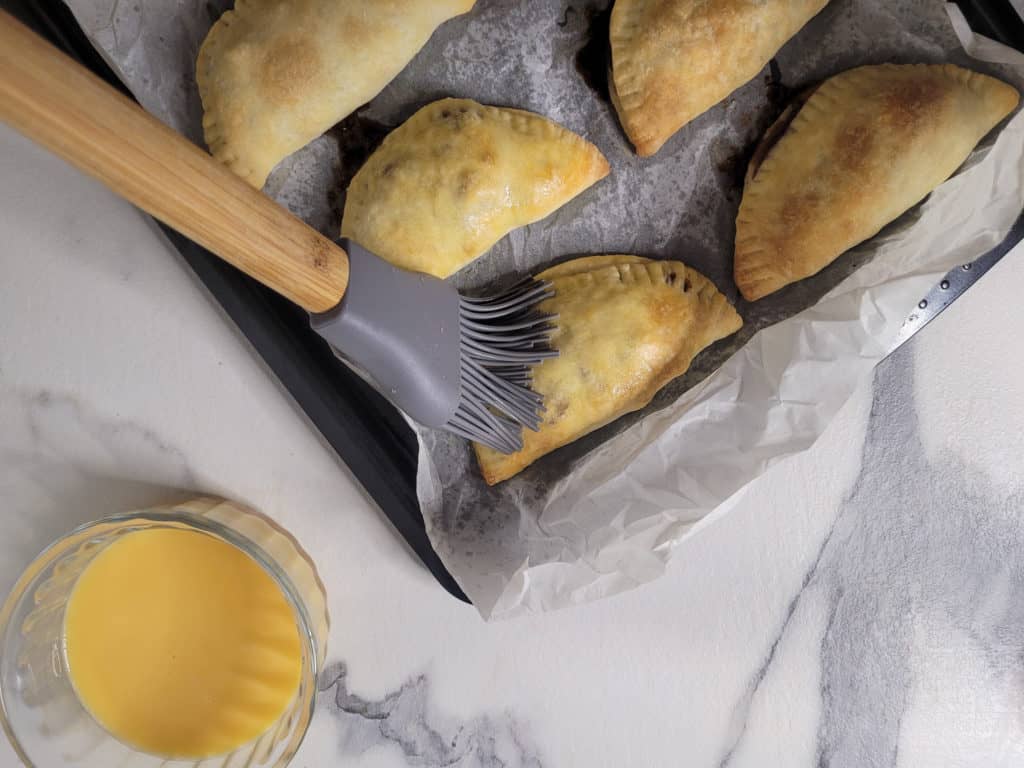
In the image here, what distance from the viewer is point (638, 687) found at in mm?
1226

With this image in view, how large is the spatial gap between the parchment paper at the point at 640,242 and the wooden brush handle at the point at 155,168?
1.17ft

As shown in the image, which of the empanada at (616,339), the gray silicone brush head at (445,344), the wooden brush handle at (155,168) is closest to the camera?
the wooden brush handle at (155,168)

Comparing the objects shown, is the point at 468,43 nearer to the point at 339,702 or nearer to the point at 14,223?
the point at 14,223

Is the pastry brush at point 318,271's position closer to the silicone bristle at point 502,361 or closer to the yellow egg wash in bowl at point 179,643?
the silicone bristle at point 502,361

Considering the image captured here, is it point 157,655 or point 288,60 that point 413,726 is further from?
point 288,60

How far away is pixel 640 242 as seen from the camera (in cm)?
121

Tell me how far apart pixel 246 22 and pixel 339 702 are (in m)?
0.91

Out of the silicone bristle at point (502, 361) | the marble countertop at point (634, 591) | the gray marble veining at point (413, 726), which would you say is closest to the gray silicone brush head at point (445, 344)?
the silicone bristle at point (502, 361)

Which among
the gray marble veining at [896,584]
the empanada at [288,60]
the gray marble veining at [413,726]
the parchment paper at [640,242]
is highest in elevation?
the empanada at [288,60]

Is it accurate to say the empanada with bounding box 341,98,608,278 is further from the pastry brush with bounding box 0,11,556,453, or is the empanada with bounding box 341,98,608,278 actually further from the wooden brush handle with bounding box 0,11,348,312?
the wooden brush handle with bounding box 0,11,348,312

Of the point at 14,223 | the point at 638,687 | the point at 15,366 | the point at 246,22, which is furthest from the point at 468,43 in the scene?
the point at 638,687

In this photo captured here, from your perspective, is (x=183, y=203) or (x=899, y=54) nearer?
(x=183, y=203)

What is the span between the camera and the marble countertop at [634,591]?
1140 millimetres

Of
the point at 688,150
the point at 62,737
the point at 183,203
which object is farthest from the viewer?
the point at 688,150
